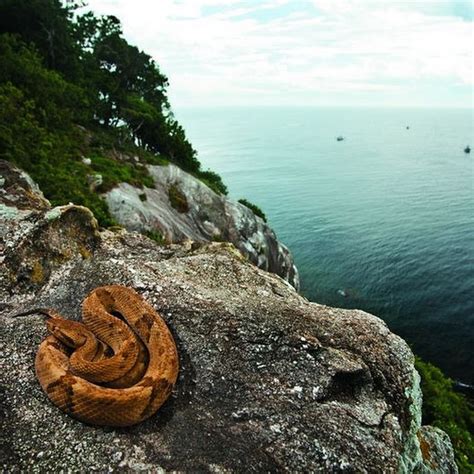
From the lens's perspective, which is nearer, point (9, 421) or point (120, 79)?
point (9, 421)

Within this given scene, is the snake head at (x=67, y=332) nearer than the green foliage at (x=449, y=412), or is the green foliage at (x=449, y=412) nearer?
the snake head at (x=67, y=332)

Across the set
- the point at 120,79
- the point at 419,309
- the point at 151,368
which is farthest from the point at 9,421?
the point at 120,79

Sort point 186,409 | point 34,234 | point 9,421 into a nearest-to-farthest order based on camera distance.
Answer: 1. point 9,421
2. point 186,409
3. point 34,234

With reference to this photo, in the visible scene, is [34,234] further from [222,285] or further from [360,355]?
[360,355]

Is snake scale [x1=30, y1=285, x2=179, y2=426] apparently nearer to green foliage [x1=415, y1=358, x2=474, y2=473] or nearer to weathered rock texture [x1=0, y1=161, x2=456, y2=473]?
weathered rock texture [x1=0, y1=161, x2=456, y2=473]

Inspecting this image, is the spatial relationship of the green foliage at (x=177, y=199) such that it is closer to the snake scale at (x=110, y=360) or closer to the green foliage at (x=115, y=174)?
the green foliage at (x=115, y=174)

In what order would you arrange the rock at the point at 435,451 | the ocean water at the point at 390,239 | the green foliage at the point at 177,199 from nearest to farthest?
the rock at the point at 435,451
the green foliage at the point at 177,199
the ocean water at the point at 390,239

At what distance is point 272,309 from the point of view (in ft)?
Result: 44.6

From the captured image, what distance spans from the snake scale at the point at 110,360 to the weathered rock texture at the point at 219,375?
45cm

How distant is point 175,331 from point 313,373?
4.38m

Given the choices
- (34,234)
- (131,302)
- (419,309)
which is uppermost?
(34,234)

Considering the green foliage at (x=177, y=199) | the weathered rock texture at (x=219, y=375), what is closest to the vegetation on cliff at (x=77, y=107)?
the green foliage at (x=177, y=199)

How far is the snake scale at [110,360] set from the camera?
927 cm

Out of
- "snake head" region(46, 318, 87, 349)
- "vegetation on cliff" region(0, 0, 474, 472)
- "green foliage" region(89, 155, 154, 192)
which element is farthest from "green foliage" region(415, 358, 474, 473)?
"green foliage" region(89, 155, 154, 192)
